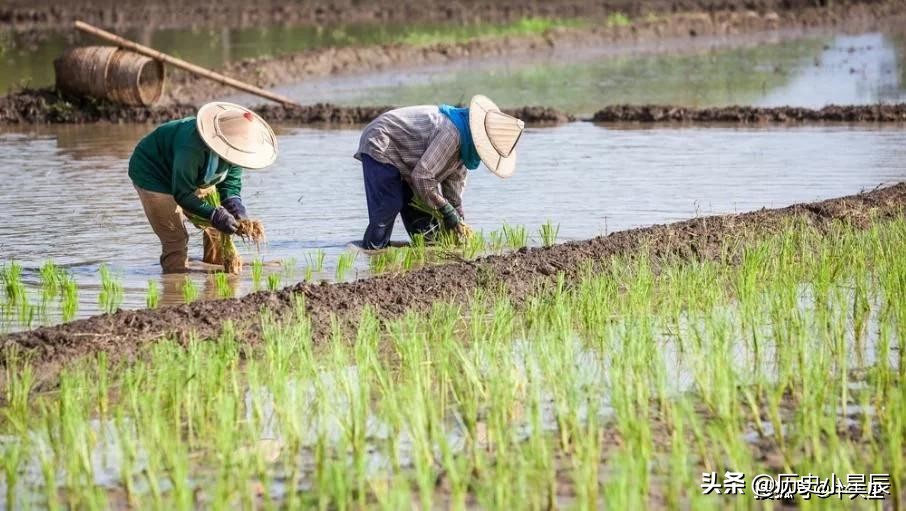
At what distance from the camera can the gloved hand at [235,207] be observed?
23.5ft

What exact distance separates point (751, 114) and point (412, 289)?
9.18 meters

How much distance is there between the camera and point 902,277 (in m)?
5.91

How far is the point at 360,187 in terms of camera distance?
10.6m

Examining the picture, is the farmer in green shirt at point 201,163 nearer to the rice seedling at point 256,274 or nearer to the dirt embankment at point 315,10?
the rice seedling at point 256,274

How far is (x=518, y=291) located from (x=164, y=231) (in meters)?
2.03

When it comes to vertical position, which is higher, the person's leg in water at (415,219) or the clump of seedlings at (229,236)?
the clump of seedlings at (229,236)

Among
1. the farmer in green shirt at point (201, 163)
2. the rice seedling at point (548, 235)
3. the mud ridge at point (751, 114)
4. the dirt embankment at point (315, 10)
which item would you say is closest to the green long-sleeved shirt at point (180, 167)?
the farmer in green shirt at point (201, 163)

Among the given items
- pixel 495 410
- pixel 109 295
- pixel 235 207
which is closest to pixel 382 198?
pixel 235 207

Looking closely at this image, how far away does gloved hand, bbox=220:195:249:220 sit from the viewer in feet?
23.5

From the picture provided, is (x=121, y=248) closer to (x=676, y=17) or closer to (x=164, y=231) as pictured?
(x=164, y=231)

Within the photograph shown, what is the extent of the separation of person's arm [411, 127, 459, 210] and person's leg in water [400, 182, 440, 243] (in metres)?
0.60

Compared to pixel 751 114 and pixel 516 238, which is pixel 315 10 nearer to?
pixel 751 114

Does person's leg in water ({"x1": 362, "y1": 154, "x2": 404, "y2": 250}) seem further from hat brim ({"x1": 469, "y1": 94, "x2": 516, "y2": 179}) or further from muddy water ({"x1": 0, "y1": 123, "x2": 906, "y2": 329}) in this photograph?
hat brim ({"x1": 469, "y1": 94, "x2": 516, "y2": 179})

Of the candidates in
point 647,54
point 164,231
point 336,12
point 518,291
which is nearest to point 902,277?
point 518,291
